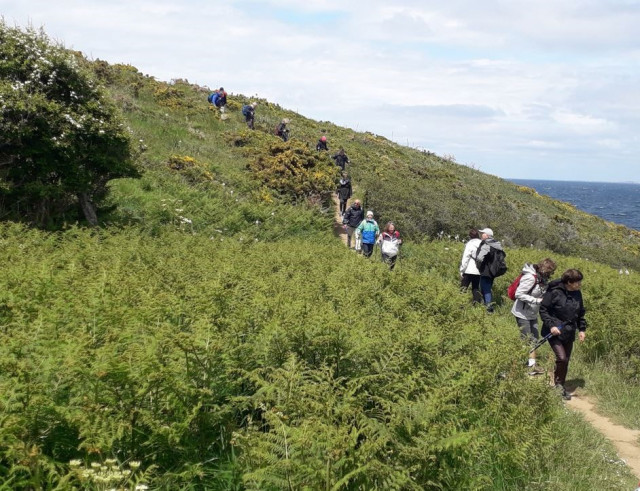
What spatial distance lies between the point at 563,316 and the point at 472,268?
351 cm

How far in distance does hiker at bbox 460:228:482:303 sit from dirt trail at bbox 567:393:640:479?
3442 millimetres

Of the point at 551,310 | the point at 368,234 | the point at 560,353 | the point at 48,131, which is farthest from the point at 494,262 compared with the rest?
the point at 48,131

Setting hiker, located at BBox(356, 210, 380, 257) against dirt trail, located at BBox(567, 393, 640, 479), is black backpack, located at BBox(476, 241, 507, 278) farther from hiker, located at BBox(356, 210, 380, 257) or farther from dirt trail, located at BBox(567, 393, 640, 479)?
hiker, located at BBox(356, 210, 380, 257)

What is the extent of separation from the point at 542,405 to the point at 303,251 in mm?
6558

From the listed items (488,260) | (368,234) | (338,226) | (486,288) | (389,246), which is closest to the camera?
(488,260)

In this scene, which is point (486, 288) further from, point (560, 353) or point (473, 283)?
point (560, 353)

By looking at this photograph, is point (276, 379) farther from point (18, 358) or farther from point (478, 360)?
point (478, 360)

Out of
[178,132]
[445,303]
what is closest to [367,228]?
[445,303]

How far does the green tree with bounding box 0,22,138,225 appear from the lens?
959 centimetres

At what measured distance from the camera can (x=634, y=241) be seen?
37375mm

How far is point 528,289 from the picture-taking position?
7.95 m

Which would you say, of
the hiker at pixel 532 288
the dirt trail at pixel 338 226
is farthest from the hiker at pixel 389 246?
the hiker at pixel 532 288

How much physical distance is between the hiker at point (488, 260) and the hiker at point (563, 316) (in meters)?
2.75

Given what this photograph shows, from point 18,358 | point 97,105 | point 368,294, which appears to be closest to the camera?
point 18,358
